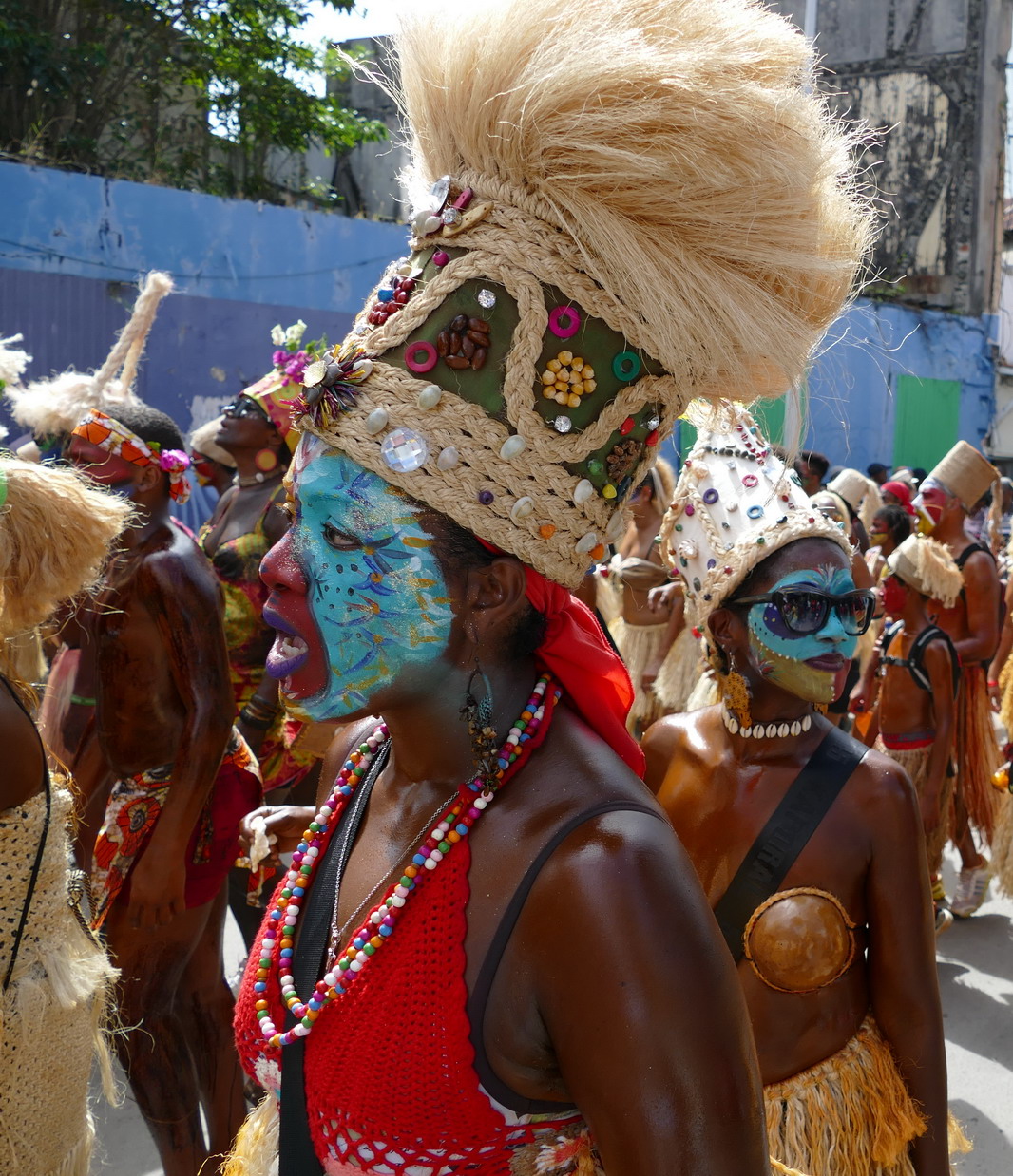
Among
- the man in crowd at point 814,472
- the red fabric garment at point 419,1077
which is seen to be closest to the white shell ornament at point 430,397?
the red fabric garment at point 419,1077

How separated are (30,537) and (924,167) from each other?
21210mm

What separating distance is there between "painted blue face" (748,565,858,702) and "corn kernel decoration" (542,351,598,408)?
1.31 m

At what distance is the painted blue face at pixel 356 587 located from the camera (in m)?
1.56

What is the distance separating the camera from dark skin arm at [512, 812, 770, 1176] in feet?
4.20

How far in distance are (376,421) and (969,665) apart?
5763mm

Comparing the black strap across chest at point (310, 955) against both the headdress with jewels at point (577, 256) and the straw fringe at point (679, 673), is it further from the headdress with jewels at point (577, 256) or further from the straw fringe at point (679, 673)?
the straw fringe at point (679, 673)

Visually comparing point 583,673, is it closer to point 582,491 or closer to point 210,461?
point 582,491

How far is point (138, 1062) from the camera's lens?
3.38m

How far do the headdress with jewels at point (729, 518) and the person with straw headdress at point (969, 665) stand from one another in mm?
3704

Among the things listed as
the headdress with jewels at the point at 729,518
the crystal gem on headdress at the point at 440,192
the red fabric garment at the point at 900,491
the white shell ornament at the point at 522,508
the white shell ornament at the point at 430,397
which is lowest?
the red fabric garment at the point at 900,491

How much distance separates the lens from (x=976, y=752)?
641 centimetres

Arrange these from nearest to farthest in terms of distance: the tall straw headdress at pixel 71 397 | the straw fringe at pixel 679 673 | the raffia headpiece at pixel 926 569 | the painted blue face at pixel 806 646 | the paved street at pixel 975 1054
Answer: the painted blue face at pixel 806 646 → the paved street at pixel 975 1054 → the tall straw headdress at pixel 71 397 → the raffia headpiece at pixel 926 569 → the straw fringe at pixel 679 673

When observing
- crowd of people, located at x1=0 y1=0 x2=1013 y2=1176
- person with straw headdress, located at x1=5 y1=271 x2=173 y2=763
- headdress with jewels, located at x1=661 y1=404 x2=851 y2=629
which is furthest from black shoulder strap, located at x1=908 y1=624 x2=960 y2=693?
person with straw headdress, located at x1=5 y1=271 x2=173 y2=763

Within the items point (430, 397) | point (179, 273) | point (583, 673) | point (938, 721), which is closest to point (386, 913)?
point (583, 673)
